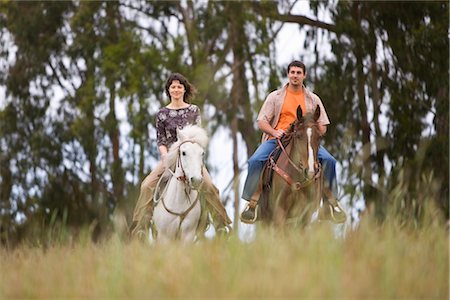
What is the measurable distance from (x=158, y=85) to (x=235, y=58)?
2266mm

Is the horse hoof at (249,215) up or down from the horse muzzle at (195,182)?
down

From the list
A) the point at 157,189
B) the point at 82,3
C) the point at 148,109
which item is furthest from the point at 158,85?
the point at 157,189

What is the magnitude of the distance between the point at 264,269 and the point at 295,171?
475 centimetres

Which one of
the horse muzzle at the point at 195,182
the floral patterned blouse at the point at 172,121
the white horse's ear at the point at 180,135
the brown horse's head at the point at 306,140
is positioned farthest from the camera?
the floral patterned blouse at the point at 172,121

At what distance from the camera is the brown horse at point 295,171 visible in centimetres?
1049

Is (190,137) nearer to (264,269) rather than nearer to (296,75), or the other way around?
(296,75)

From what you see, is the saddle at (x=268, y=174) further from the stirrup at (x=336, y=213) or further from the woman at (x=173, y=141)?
the stirrup at (x=336, y=213)

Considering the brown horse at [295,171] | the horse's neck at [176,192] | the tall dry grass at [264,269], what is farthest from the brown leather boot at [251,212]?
the tall dry grass at [264,269]

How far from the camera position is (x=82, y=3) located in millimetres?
29703

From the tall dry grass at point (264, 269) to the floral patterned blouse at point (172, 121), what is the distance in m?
3.75

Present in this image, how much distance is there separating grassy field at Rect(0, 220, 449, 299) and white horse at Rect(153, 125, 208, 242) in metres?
2.92

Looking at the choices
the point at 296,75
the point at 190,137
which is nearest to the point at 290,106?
the point at 296,75

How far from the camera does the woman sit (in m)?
11.2

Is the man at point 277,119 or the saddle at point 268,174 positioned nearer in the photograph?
the saddle at point 268,174
